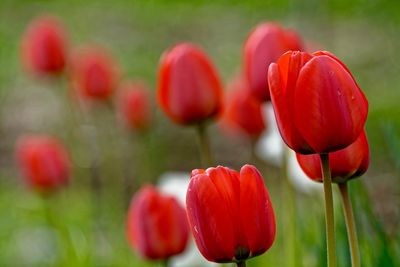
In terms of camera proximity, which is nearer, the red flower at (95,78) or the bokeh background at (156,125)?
the bokeh background at (156,125)

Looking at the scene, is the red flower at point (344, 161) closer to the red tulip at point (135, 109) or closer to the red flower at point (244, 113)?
the red flower at point (244, 113)

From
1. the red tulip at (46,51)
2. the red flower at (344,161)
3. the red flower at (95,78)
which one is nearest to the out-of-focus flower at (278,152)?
the red flower at (95,78)

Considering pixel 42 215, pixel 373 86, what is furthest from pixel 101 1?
pixel 42 215

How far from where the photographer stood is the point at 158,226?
62.2 inches

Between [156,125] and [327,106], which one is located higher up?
[327,106]

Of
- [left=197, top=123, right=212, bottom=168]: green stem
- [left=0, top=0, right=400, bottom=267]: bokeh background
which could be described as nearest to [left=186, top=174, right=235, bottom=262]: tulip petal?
[left=0, top=0, right=400, bottom=267]: bokeh background

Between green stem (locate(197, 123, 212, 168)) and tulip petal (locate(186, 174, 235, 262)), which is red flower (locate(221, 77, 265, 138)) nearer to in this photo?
green stem (locate(197, 123, 212, 168))

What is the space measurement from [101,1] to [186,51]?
31.4 ft

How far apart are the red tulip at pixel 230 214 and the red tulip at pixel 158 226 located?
0.46 meters

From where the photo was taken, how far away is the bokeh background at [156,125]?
2.50 metres

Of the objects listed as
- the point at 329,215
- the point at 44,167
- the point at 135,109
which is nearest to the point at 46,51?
the point at 135,109

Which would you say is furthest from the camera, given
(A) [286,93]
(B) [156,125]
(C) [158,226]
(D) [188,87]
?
(B) [156,125]

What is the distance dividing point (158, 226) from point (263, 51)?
1.22 ft

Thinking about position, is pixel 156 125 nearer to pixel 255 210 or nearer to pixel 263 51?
pixel 263 51
